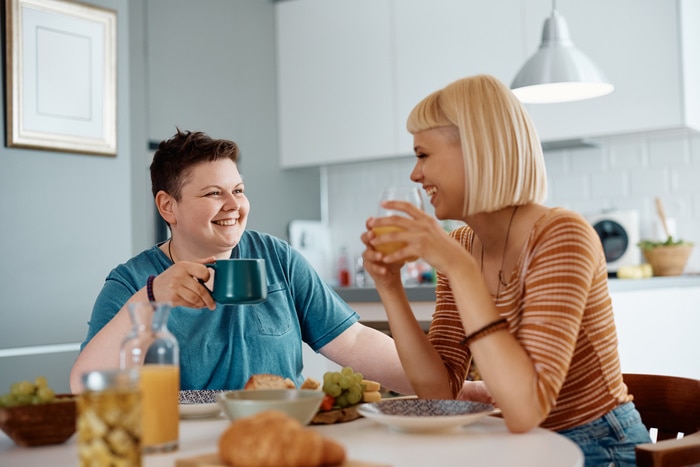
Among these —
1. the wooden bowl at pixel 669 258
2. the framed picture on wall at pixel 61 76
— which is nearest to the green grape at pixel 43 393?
the framed picture on wall at pixel 61 76

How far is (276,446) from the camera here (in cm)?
96

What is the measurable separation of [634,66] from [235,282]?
300 cm

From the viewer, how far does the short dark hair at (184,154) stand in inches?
83.7

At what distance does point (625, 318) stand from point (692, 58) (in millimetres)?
1483

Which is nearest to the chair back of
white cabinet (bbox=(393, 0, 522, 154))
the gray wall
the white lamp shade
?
the white lamp shade

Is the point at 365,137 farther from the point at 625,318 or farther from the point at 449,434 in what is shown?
the point at 449,434

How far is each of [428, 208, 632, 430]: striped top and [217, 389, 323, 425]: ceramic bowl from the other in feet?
1.19

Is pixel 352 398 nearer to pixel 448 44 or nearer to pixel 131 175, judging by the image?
pixel 131 175

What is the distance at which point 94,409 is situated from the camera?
0.93m

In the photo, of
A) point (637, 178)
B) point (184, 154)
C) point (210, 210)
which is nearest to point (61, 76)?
point (184, 154)

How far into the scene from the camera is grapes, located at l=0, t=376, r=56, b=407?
1.25 m

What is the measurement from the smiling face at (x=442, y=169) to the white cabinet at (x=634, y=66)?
2.57 meters

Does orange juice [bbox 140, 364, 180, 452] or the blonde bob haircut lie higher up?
the blonde bob haircut

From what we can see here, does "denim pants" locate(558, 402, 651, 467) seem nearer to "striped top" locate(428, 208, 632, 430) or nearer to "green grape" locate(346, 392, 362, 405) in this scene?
"striped top" locate(428, 208, 632, 430)
